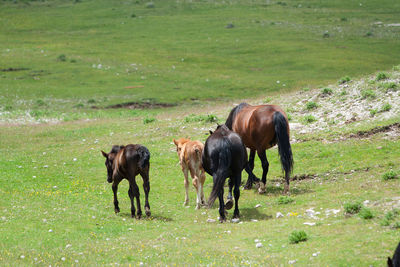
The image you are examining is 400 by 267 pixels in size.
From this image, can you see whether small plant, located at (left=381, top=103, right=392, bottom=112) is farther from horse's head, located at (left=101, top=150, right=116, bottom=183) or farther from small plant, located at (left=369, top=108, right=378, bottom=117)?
horse's head, located at (left=101, top=150, right=116, bottom=183)

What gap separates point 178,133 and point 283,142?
12.1 m

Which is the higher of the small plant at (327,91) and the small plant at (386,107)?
the small plant at (386,107)

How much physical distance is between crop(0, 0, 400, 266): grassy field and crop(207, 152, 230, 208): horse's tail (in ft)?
3.30

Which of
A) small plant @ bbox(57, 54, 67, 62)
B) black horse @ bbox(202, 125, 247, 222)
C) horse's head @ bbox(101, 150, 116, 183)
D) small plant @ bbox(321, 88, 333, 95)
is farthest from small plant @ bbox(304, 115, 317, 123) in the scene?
small plant @ bbox(57, 54, 67, 62)

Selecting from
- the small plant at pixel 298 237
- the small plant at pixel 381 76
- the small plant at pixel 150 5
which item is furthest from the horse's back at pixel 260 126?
the small plant at pixel 150 5

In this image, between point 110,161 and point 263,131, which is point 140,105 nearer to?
point 110,161

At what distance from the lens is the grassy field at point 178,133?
12.4 metres

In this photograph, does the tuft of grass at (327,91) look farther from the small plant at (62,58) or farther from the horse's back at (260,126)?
the small plant at (62,58)

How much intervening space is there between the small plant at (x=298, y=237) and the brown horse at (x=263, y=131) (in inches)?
211

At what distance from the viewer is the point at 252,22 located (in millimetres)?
77812

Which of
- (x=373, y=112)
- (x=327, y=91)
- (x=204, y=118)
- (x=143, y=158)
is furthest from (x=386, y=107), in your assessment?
(x=143, y=158)

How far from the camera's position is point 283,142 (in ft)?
56.7

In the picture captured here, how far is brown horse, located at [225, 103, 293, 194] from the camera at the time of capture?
1730 centimetres

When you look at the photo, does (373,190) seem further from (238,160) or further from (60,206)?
(60,206)
